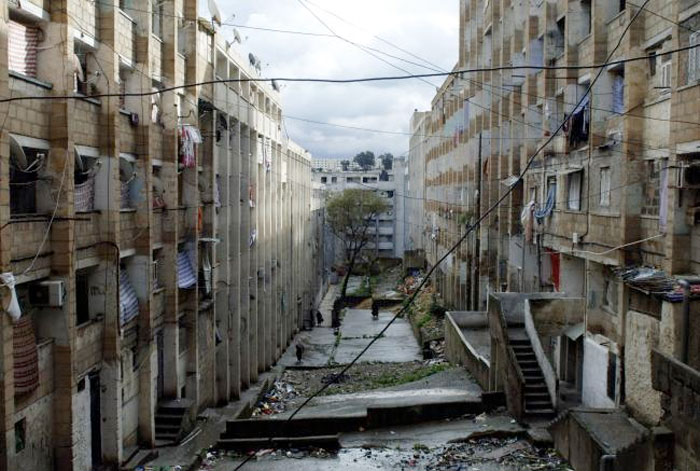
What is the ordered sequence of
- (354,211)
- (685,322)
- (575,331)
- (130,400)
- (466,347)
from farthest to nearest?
1. (354,211)
2. (466,347)
3. (575,331)
4. (130,400)
5. (685,322)

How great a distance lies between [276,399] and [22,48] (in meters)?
17.0

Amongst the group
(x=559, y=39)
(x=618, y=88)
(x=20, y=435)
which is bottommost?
(x=20, y=435)

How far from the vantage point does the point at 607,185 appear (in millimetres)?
17766

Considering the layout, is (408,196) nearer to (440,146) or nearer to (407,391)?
(440,146)

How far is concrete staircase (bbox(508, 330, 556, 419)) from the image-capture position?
55.8ft

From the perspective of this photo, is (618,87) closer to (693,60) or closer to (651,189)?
(651,189)

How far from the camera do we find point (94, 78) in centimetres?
1522

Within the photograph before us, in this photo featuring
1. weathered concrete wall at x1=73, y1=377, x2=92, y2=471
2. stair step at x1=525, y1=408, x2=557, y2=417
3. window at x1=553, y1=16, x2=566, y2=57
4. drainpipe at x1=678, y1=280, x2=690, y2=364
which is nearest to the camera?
drainpipe at x1=678, y1=280, x2=690, y2=364

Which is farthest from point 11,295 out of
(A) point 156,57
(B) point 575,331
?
(B) point 575,331

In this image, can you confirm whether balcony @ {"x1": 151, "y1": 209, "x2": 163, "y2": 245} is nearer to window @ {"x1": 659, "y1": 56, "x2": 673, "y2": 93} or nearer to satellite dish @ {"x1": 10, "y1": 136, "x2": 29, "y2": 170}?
satellite dish @ {"x1": 10, "y1": 136, "x2": 29, "y2": 170}

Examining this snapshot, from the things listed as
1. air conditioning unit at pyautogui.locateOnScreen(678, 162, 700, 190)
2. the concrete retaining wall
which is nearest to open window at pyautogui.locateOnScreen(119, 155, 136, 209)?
the concrete retaining wall

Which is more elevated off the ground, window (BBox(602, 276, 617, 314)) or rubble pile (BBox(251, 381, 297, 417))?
window (BBox(602, 276, 617, 314))

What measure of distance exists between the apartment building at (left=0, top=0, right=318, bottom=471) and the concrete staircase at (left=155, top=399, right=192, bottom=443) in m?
0.05

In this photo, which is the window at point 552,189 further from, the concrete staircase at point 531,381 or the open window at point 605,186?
the concrete staircase at point 531,381
